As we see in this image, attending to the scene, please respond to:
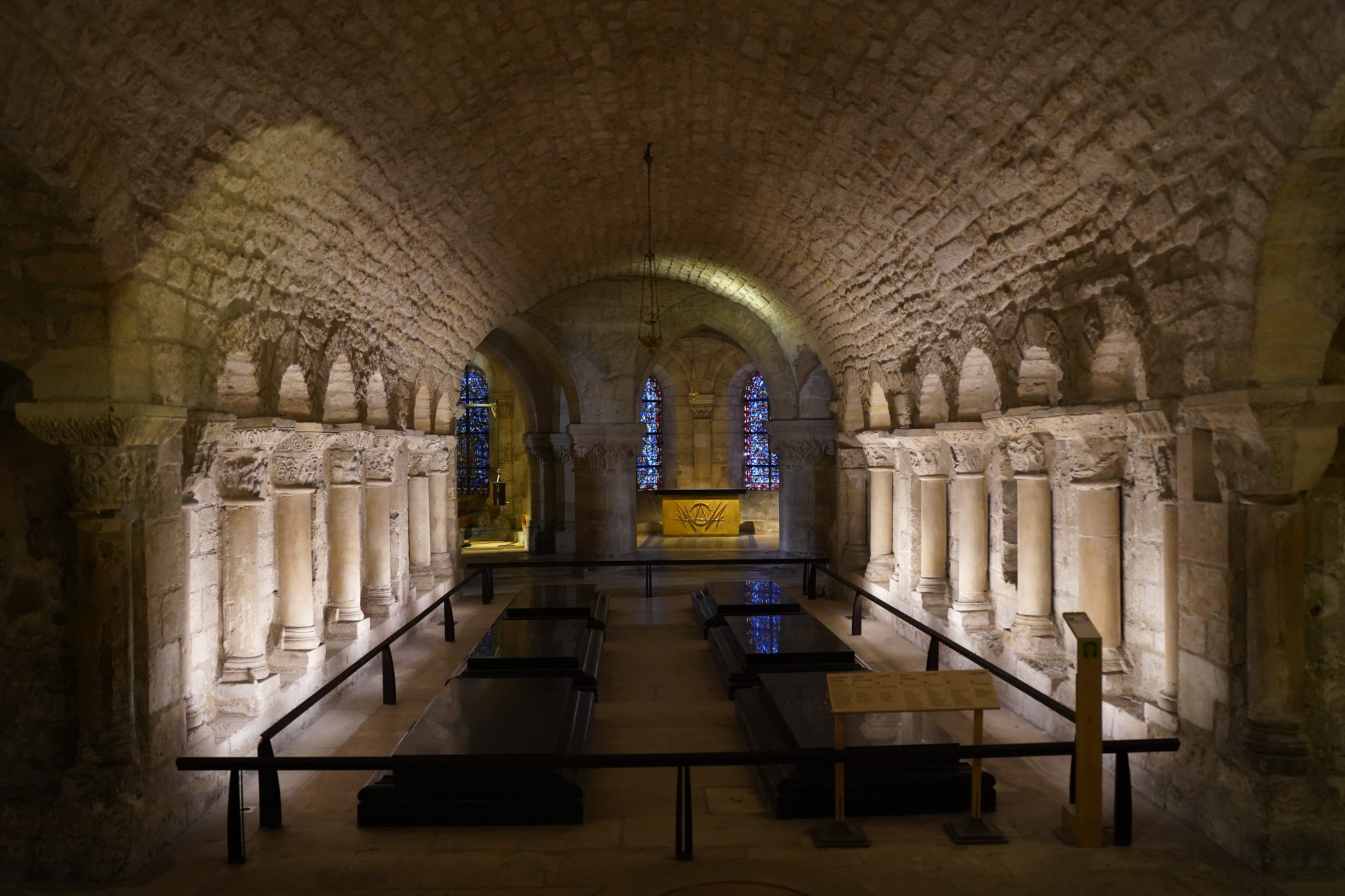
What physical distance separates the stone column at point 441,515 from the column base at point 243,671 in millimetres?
5605

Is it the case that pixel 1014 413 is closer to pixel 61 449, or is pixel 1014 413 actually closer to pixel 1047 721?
pixel 1047 721

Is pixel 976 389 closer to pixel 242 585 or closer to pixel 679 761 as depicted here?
pixel 679 761

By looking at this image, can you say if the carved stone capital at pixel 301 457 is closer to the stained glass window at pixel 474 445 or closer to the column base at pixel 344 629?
the column base at pixel 344 629

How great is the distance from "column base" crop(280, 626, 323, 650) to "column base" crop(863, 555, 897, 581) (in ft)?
22.6

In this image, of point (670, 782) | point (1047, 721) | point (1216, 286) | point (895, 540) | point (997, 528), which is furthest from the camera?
point (895, 540)

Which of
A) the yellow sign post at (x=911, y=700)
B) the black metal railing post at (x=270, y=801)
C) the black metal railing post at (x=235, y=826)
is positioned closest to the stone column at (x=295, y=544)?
the black metal railing post at (x=270, y=801)

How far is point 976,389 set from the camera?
A: 327 inches

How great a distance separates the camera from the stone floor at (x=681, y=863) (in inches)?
166

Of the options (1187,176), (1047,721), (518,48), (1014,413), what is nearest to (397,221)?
(518,48)

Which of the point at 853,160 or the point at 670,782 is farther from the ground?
the point at 853,160

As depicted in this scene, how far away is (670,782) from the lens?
18.3ft

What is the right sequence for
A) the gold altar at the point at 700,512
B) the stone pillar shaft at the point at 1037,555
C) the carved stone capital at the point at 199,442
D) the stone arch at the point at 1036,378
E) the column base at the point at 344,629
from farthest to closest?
the gold altar at the point at 700,512 → the column base at the point at 344,629 → the stone pillar shaft at the point at 1037,555 → the stone arch at the point at 1036,378 → the carved stone capital at the point at 199,442

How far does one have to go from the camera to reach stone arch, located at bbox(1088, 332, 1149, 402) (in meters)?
5.68

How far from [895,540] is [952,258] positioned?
4.79 m
